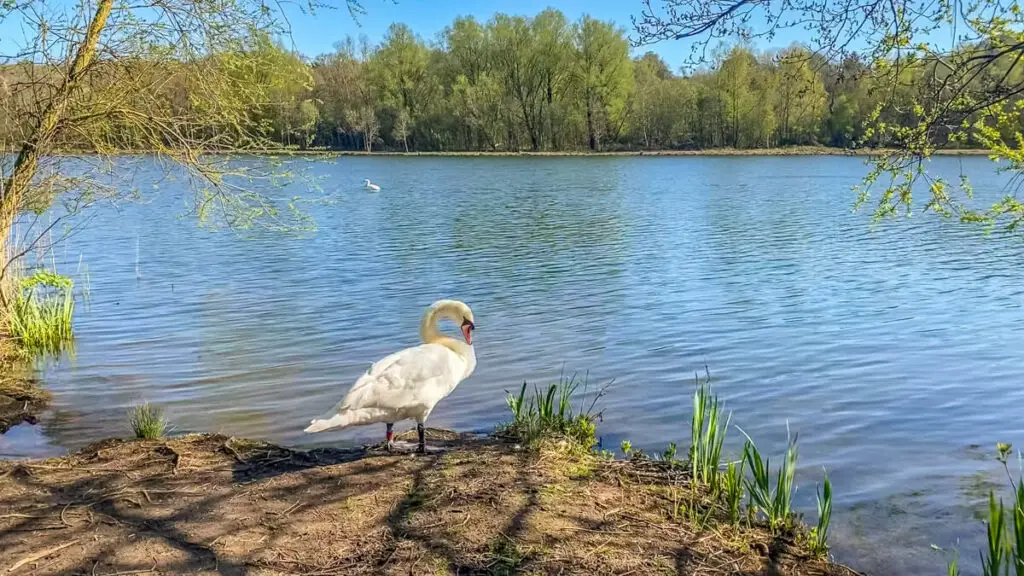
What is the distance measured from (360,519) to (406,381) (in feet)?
5.20

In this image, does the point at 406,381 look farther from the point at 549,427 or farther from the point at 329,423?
the point at 549,427

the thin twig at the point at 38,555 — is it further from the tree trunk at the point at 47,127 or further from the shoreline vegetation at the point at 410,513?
the tree trunk at the point at 47,127

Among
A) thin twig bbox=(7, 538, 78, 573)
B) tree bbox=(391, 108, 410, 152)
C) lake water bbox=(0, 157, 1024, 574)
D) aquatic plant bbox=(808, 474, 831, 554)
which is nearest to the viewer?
thin twig bbox=(7, 538, 78, 573)

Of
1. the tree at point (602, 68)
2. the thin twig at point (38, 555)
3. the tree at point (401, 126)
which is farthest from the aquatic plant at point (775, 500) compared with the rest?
the tree at point (401, 126)

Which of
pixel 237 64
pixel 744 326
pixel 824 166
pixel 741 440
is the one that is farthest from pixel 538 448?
pixel 824 166

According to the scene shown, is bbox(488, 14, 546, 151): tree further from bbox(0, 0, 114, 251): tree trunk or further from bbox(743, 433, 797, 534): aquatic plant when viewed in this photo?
bbox(743, 433, 797, 534): aquatic plant

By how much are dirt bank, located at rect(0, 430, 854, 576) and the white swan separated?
326 millimetres

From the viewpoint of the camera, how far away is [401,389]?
5.96 metres

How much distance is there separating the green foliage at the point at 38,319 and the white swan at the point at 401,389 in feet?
24.6

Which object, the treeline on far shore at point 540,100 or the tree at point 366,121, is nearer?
the treeline on far shore at point 540,100

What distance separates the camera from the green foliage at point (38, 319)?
36.6 ft

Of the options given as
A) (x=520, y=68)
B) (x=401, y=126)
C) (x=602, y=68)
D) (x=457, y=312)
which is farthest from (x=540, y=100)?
(x=457, y=312)

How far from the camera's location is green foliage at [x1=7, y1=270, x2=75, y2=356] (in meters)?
11.1

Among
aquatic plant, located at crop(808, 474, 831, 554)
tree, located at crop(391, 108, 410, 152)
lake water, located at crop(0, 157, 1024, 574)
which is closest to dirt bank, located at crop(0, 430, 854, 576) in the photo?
aquatic plant, located at crop(808, 474, 831, 554)
